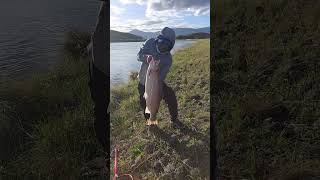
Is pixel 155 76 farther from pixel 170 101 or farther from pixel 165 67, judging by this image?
pixel 170 101

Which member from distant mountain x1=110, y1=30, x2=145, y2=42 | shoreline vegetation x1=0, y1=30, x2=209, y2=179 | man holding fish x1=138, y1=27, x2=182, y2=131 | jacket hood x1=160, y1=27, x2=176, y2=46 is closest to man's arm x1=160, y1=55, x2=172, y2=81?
man holding fish x1=138, y1=27, x2=182, y2=131

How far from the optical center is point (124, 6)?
3404 millimetres

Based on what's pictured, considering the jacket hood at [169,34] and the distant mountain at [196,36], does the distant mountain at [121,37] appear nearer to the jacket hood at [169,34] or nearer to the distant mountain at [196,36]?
the jacket hood at [169,34]

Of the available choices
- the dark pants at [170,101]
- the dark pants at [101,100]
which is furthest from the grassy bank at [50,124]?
the dark pants at [170,101]

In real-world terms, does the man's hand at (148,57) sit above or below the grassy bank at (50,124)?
above

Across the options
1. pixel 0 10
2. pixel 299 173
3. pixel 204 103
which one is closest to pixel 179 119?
pixel 204 103

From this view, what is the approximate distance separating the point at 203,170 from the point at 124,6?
125cm

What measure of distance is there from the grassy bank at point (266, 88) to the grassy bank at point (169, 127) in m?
0.85

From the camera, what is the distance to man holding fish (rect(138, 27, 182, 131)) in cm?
336

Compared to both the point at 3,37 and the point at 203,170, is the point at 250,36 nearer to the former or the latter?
the point at 203,170

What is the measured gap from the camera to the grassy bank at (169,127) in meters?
3.30

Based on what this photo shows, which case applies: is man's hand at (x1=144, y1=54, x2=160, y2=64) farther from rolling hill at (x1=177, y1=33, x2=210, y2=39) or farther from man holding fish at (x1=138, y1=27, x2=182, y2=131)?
rolling hill at (x1=177, y1=33, x2=210, y2=39)

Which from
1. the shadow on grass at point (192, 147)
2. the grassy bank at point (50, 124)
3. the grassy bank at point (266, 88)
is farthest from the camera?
the grassy bank at point (266, 88)

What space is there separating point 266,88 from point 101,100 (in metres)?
1.84
